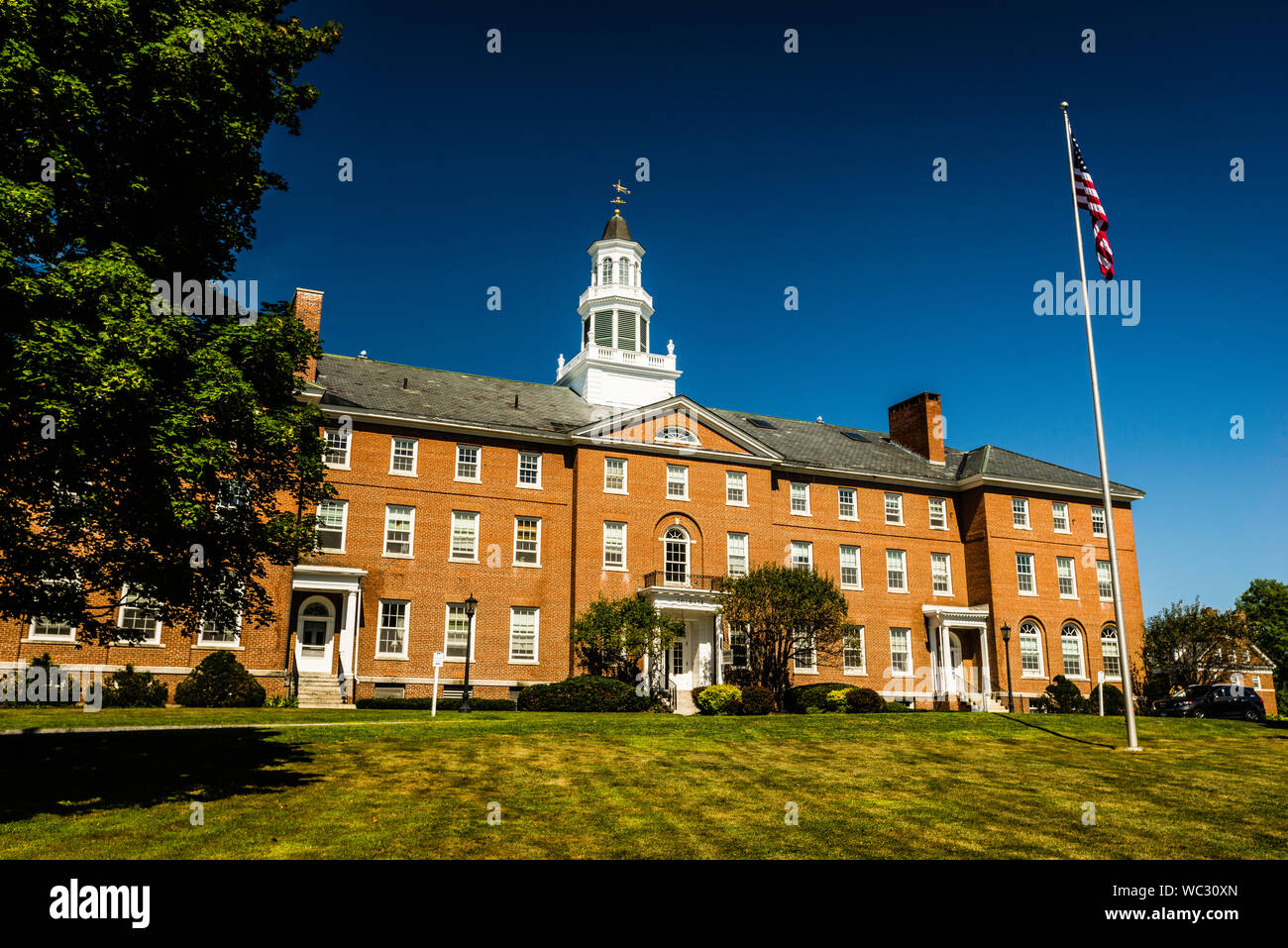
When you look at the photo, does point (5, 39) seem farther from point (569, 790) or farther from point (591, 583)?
point (591, 583)

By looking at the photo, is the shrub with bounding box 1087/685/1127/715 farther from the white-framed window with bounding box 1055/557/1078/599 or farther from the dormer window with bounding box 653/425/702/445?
the dormer window with bounding box 653/425/702/445

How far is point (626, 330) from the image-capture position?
44.3 meters

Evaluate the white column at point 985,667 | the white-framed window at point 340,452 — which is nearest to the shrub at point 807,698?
the white column at point 985,667

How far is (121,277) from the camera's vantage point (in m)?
11.3

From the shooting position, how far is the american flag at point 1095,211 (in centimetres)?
2314

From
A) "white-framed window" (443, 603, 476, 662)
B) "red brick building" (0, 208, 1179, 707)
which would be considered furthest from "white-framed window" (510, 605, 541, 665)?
"white-framed window" (443, 603, 476, 662)

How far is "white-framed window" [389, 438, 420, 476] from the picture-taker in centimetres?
3441

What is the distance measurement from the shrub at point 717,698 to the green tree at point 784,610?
311cm

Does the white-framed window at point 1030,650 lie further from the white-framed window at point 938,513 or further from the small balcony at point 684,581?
the small balcony at point 684,581

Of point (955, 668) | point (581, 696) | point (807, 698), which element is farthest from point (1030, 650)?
point (581, 696)
